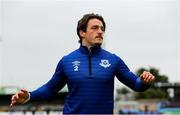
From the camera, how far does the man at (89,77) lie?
12.7 ft

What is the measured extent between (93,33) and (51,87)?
0.52m

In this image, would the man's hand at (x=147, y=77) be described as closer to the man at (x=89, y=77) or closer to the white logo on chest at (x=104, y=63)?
the man at (x=89, y=77)

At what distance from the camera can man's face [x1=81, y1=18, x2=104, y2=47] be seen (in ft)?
13.1

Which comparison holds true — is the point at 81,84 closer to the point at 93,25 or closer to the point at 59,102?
the point at 93,25

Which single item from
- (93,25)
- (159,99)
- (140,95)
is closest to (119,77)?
(93,25)

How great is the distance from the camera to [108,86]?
390 cm

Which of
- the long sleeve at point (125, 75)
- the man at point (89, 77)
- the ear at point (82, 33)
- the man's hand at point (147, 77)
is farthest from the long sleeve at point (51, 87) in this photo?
the man's hand at point (147, 77)

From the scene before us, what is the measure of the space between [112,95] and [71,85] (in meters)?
0.30

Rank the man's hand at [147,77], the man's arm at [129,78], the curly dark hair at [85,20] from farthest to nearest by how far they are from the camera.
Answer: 1. the curly dark hair at [85,20]
2. the man's arm at [129,78]
3. the man's hand at [147,77]

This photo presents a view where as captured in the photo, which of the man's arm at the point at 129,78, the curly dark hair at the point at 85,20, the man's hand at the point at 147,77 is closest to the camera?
the man's hand at the point at 147,77

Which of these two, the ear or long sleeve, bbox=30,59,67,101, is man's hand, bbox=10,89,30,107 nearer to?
long sleeve, bbox=30,59,67,101

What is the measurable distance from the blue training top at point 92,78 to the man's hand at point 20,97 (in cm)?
9

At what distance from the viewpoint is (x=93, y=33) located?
4.00m

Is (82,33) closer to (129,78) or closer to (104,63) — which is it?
(104,63)
